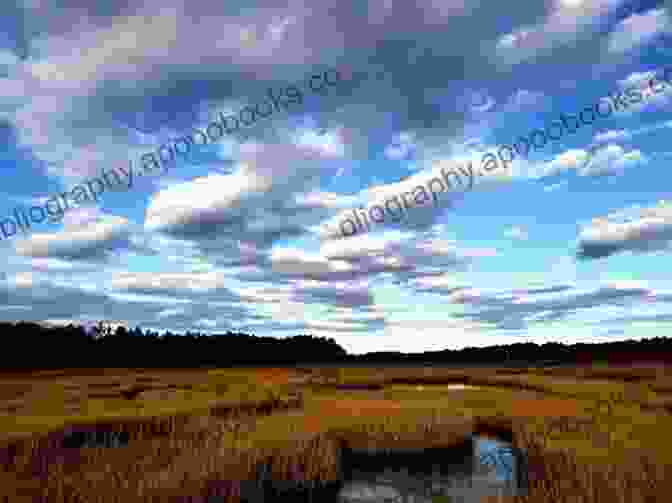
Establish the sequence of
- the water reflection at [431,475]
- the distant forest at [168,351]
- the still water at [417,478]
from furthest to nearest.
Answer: the distant forest at [168,351]
the water reflection at [431,475]
the still water at [417,478]

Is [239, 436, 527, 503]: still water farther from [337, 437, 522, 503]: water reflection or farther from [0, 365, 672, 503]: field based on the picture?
[0, 365, 672, 503]: field

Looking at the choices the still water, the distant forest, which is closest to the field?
the still water

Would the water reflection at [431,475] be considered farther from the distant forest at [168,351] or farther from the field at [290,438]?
the distant forest at [168,351]

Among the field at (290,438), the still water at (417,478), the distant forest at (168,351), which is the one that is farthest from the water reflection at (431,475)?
the distant forest at (168,351)

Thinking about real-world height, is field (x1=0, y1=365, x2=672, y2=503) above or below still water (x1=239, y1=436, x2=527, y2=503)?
above

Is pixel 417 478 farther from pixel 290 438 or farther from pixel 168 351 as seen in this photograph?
pixel 168 351

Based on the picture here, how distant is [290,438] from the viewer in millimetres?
17297

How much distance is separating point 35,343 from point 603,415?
8064cm

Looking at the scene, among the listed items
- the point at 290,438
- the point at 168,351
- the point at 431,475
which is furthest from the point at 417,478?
the point at 168,351

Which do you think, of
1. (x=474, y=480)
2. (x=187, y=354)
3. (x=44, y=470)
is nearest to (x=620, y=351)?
(x=187, y=354)

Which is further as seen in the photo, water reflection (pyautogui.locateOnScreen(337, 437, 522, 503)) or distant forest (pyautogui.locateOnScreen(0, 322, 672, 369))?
distant forest (pyautogui.locateOnScreen(0, 322, 672, 369))

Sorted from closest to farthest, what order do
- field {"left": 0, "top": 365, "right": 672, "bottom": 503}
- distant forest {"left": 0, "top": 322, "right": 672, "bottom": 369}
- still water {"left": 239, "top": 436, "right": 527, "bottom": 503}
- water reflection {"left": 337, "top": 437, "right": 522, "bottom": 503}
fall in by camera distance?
field {"left": 0, "top": 365, "right": 672, "bottom": 503} → still water {"left": 239, "top": 436, "right": 527, "bottom": 503} → water reflection {"left": 337, "top": 437, "right": 522, "bottom": 503} → distant forest {"left": 0, "top": 322, "right": 672, "bottom": 369}

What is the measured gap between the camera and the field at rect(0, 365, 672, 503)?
12.2 metres

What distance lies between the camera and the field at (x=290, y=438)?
12234mm
